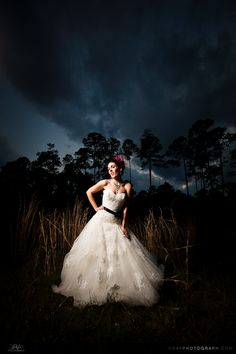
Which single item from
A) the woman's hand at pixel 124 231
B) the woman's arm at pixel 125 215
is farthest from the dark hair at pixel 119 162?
the woman's hand at pixel 124 231

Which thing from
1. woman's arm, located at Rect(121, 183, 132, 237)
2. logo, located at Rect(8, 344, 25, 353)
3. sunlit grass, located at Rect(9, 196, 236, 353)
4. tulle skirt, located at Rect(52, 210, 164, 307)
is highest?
woman's arm, located at Rect(121, 183, 132, 237)

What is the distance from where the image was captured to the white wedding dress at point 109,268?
3.17 metres

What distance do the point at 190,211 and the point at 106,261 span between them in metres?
11.1

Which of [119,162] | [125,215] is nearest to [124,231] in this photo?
[125,215]

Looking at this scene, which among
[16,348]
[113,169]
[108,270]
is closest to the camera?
[16,348]

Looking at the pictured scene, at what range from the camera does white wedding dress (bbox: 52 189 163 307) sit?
10.4 ft

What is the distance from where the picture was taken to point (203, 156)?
3347cm

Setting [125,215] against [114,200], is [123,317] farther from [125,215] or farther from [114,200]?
[114,200]

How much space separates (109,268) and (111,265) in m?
0.05

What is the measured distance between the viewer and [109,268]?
3.31 m

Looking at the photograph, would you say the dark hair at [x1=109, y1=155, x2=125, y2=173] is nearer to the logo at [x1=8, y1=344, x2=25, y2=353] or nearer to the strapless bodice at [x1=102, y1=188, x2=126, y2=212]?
the strapless bodice at [x1=102, y1=188, x2=126, y2=212]

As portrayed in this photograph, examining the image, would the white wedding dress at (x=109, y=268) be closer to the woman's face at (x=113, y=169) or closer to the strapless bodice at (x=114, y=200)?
the strapless bodice at (x=114, y=200)

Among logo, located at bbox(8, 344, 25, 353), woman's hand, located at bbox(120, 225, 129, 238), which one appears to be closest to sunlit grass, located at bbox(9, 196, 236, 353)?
logo, located at bbox(8, 344, 25, 353)

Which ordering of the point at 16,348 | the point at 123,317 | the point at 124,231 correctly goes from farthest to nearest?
the point at 124,231 < the point at 123,317 < the point at 16,348
